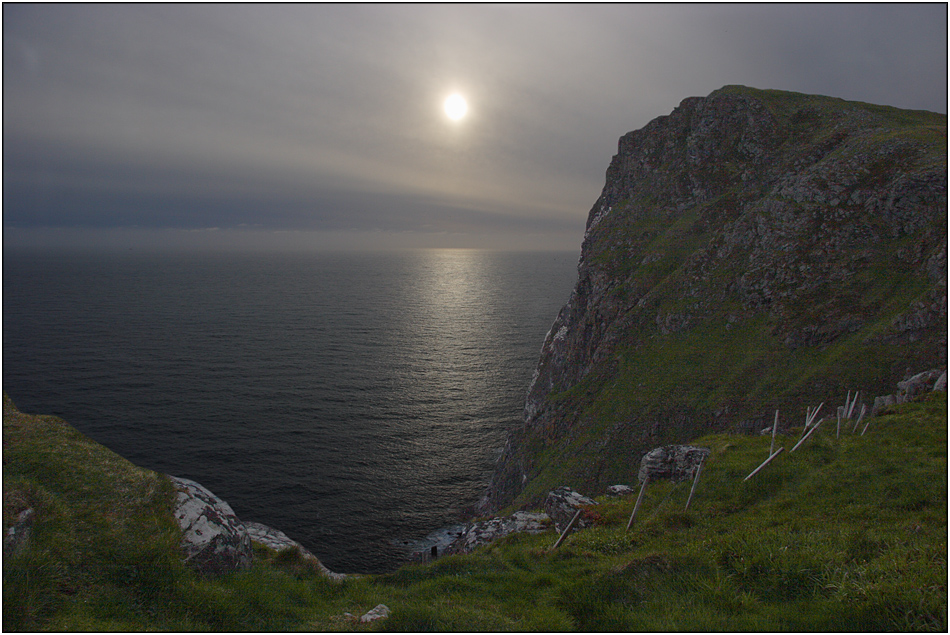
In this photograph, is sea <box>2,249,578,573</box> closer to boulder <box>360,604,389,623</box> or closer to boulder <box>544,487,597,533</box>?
boulder <box>544,487,597,533</box>

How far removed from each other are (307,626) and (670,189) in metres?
77.5

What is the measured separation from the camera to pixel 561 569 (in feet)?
46.3

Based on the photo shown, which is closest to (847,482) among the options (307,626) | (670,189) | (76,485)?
(307,626)

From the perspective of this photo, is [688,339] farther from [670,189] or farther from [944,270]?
[670,189]

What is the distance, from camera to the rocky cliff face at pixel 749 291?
130 feet

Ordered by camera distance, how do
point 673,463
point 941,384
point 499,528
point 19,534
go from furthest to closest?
point 499,528 < point 941,384 < point 673,463 < point 19,534

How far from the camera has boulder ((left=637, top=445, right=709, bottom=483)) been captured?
21.7 metres

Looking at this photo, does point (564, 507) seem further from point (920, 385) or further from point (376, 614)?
point (920, 385)

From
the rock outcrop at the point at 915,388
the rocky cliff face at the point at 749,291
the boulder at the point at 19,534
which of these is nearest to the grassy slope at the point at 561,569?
the boulder at the point at 19,534

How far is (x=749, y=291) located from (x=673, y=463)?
3616 centimetres

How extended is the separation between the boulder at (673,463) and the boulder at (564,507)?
14.2 ft

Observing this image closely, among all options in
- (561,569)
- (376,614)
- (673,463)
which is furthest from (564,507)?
(376,614)

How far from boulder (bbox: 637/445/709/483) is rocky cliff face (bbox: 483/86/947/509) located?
22059 mm

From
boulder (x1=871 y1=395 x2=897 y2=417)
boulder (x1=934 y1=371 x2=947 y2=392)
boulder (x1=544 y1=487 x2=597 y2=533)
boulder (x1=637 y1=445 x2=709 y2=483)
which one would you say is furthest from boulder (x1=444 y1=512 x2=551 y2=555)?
boulder (x1=934 y1=371 x2=947 y2=392)
